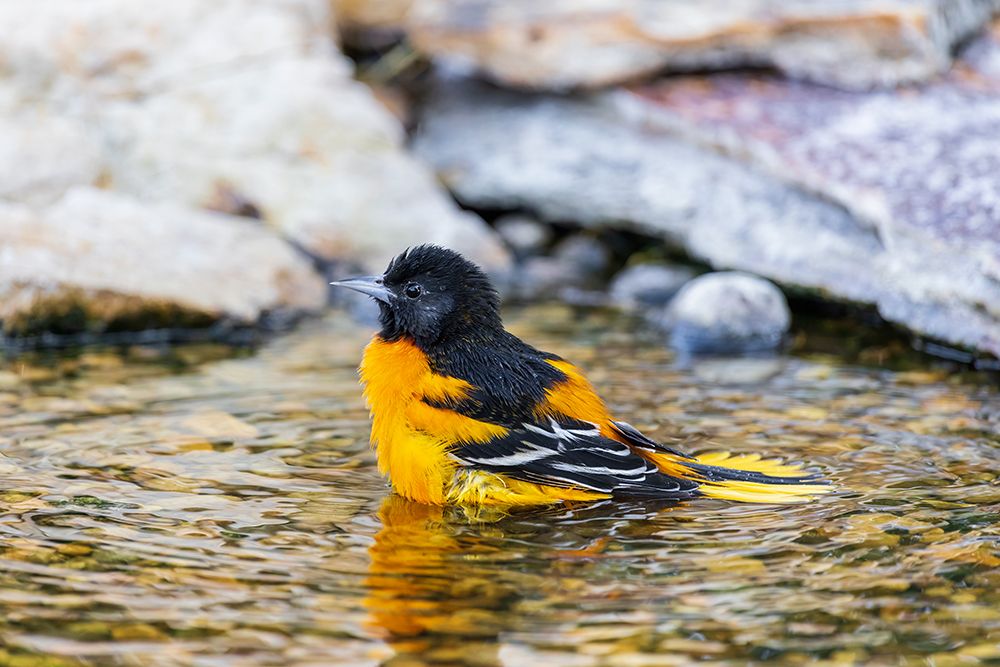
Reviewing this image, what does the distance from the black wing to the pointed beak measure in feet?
2.58

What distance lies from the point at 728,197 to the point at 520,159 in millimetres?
1659

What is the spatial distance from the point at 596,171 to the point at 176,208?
8.64ft

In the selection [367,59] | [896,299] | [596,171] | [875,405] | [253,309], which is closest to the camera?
[875,405]

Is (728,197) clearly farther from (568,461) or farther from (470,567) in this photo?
(470,567)

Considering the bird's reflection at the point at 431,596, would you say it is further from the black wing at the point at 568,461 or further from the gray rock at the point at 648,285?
the gray rock at the point at 648,285

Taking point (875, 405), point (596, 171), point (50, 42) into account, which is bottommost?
point (875, 405)

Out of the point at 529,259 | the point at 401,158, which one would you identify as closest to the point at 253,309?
the point at 401,158

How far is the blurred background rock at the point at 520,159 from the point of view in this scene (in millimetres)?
6617

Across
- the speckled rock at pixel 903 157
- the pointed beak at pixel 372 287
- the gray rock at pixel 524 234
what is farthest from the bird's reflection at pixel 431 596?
the gray rock at pixel 524 234

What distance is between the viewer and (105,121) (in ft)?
26.1

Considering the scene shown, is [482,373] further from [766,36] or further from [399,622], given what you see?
[766,36]

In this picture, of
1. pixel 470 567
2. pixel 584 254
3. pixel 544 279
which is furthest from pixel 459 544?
pixel 584 254

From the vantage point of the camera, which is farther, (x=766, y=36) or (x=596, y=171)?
(x=596, y=171)

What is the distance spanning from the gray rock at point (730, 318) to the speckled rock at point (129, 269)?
83.3 inches
